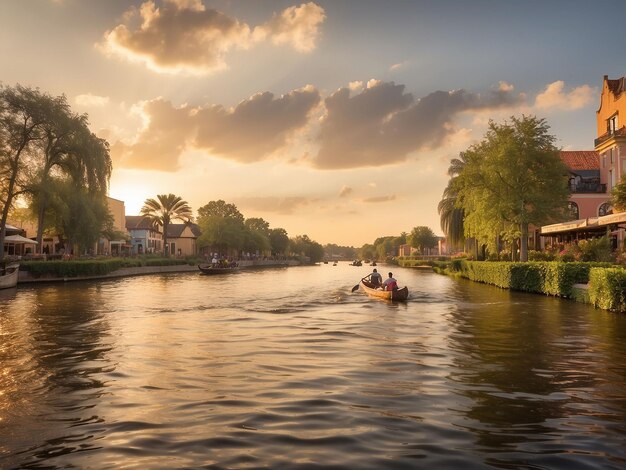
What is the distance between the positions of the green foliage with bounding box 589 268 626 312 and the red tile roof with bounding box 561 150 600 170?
42.8 meters

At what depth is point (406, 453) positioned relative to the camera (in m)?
6.22

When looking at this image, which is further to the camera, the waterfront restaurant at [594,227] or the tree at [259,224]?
the tree at [259,224]

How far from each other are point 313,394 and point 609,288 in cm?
1734

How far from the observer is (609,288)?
21094 millimetres

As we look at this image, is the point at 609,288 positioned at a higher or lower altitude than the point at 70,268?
lower

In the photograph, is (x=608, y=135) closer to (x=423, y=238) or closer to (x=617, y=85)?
(x=617, y=85)

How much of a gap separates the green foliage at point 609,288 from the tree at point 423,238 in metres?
135

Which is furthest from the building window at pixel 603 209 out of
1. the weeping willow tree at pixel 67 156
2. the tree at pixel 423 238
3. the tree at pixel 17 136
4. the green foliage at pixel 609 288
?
the tree at pixel 423 238

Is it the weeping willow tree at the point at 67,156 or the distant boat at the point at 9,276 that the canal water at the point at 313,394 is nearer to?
the distant boat at the point at 9,276

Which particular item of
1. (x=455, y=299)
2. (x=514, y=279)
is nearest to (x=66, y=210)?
(x=455, y=299)

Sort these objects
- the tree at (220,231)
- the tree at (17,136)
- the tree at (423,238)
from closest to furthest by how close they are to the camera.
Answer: the tree at (17,136) → the tree at (220,231) → the tree at (423,238)

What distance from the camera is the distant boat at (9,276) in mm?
34438

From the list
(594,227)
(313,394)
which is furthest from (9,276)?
(594,227)

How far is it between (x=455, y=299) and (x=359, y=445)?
2411 centimetres
